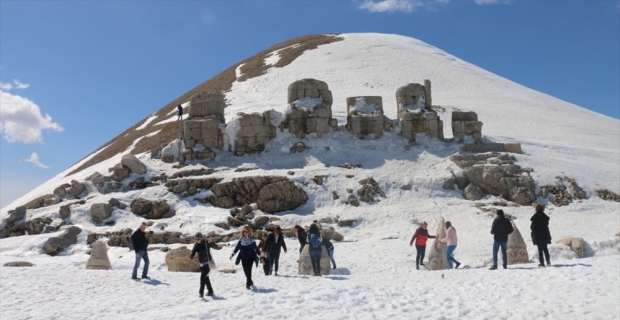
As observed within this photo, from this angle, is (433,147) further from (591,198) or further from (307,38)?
(307,38)

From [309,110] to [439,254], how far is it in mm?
13187

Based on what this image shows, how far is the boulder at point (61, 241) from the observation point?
57.2 feet

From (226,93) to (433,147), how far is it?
23.5 meters

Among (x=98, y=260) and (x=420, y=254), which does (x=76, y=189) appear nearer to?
(x=98, y=260)

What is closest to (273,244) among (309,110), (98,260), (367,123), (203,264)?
(203,264)

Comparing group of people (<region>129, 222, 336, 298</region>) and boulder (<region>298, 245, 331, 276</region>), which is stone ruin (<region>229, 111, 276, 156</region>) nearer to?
group of people (<region>129, 222, 336, 298</region>)

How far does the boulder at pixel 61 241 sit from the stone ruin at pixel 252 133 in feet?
26.9

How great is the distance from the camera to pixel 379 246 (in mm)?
16156

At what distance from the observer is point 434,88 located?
4500 cm

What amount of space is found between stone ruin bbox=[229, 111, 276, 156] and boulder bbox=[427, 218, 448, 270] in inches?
483

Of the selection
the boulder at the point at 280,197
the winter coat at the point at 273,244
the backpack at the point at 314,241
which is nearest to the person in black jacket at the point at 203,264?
the winter coat at the point at 273,244

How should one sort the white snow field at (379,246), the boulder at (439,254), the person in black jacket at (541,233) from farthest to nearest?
the boulder at (439,254) → the person in black jacket at (541,233) → the white snow field at (379,246)

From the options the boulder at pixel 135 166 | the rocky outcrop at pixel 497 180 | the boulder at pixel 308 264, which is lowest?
the boulder at pixel 308 264

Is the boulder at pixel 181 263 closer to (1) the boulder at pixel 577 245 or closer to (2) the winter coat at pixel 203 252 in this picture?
(2) the winter coat at pixel 203 252
